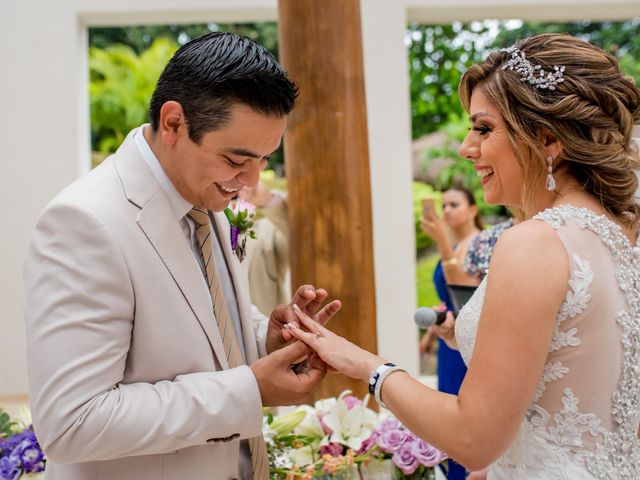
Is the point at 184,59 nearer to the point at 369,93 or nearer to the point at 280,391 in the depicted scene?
the point at 280,391

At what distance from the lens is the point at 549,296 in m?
1.55

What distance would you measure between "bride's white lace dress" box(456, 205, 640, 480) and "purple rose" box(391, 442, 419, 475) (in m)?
0.65

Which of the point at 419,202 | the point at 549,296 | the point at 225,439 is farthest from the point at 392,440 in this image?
the point at 419,202

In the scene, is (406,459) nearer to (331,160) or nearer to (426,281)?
(331,160)

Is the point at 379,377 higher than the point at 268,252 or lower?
lower

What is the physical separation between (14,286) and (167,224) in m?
5.30

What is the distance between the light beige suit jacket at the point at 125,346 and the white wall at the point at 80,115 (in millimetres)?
4642

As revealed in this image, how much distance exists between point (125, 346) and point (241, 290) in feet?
1.67

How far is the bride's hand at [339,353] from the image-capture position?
5.95 ft

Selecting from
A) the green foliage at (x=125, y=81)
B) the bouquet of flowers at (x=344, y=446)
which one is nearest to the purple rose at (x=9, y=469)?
the bouquet of flowers at (x=344, y=446)

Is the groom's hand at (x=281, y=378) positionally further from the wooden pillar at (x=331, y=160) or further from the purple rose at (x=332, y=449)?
the wooden pillar at (x=331, y=160)

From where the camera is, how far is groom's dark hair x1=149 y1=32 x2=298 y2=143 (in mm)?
1697

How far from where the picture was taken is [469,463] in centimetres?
160

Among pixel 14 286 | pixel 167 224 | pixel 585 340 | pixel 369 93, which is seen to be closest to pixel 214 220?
pixel 167 224
